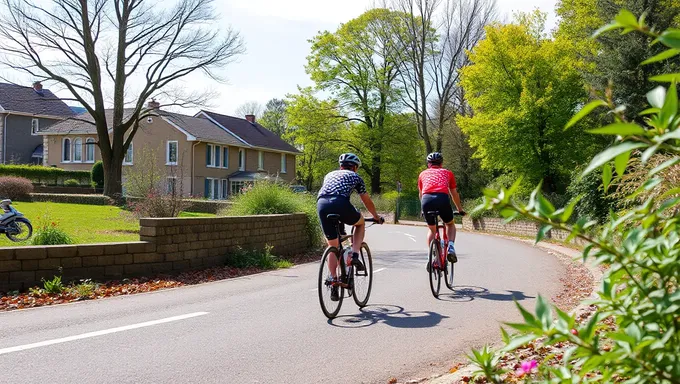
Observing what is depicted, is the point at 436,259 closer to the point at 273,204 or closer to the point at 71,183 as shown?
the point at 273,204

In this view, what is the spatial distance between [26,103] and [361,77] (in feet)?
104

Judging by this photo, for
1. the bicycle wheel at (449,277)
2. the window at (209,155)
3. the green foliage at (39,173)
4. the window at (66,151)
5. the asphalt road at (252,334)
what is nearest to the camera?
the asphalt road at (252,334)

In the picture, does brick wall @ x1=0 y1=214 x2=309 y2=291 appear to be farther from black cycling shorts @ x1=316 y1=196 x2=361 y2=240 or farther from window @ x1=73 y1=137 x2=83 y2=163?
window @ x1=73 y1=137 x2=83 y2=163

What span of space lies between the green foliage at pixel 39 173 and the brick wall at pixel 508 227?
27266mm

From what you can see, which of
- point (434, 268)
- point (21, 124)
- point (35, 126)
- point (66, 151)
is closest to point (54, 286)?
point (434, 268)

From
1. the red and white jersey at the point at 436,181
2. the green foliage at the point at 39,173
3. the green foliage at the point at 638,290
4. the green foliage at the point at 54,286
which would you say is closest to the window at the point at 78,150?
the green foliage at the point at 39,173

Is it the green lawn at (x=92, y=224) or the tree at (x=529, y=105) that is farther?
the tree at (x=529, y=105)

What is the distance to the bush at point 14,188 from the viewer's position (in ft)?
95.9

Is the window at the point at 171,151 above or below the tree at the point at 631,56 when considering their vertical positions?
below

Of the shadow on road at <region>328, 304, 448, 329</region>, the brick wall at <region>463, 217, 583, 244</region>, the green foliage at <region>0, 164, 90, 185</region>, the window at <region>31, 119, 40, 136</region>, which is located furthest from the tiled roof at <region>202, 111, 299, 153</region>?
the shadow on road at <region>328, 304, 448, 329</region>

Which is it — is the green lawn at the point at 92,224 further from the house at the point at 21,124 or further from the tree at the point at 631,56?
the house at the point at 21,124

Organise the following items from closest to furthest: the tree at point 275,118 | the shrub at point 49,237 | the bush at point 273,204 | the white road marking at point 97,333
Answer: the white road marking at point 97,333 → the shrub at point 49,237 → the bush at point 273,204 → the tree at point 275,118

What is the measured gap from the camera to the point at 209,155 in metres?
49.5

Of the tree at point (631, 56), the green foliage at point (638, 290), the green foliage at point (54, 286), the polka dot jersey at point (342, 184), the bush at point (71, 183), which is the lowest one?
the green foliage at point (54, 286)
